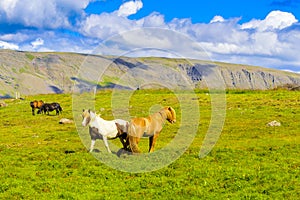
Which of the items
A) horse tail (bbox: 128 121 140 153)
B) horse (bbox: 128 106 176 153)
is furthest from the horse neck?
horse tail (bbox: 128 121 140 153)

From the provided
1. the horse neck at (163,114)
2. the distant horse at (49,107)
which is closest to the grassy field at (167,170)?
the horse neck at (163,114)

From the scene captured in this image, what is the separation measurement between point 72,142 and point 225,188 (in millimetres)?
15302

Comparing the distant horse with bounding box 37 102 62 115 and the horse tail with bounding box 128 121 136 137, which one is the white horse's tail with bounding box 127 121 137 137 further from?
the distant horse with bounding box 37 102 62 115

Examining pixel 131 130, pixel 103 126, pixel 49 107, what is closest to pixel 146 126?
pixel 131 130

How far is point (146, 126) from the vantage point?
67.1 ft

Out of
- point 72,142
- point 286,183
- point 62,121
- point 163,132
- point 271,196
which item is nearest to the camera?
point 271,196

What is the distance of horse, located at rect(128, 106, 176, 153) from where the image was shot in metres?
20.4

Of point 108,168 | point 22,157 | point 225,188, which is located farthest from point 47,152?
point 225,188

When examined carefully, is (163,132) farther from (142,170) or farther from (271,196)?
(271,196)

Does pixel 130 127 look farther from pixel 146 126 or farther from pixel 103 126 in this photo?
pixel 103 126

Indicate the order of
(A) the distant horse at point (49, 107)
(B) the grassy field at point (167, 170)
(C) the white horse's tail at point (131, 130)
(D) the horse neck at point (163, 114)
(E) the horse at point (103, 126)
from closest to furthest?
(B) the grassy field at point (167, 170) < (C) the white horse's tail at point (131, 130) < (E) the horse at point (103, 126) < (D) the horse neck at point (163, 114) < (A) the distant horse at point (49, 107)

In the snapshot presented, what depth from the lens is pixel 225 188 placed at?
1611 centimetres

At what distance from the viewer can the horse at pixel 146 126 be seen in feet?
66.9

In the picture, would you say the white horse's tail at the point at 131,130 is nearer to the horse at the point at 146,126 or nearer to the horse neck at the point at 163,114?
the horse at the point at 146,126
